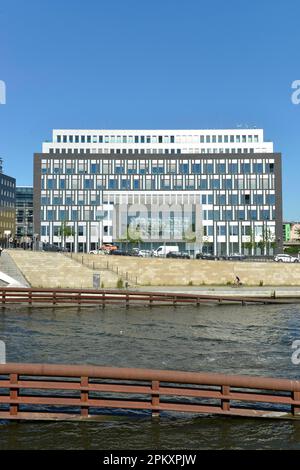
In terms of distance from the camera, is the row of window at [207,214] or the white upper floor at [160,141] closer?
the row of window at [207,214]

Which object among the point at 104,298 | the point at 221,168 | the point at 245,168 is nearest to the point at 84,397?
the point at 104,298

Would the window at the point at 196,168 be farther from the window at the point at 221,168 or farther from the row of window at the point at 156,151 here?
the row of window at the point at 156,151

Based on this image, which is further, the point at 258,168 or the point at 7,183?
the point at 7,183

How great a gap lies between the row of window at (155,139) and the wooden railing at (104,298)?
291 feet

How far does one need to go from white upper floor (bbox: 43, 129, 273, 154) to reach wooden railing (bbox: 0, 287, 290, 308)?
283ft

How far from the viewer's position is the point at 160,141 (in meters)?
137

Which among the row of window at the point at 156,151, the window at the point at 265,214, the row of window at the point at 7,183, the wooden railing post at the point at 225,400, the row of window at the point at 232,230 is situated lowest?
the wooden railing post at the point at 225,400

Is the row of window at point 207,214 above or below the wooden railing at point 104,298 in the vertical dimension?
above

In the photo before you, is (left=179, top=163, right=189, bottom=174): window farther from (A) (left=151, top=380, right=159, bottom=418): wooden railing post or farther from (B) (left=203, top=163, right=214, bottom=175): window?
(A) (left=151, top=380, right=159, bottom=418): wooden railing post

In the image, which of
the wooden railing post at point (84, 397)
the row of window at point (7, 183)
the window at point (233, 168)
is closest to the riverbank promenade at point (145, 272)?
the wooden railing post at point (84, 397)

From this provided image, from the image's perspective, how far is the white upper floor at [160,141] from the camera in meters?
133

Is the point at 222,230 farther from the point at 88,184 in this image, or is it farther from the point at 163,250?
the point at 88,184

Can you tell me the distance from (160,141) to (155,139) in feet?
4.98
